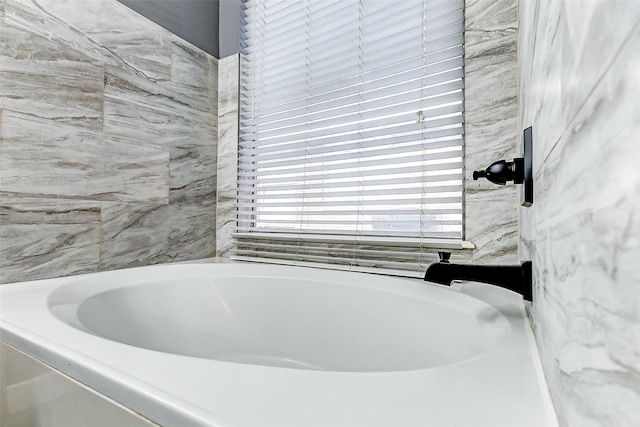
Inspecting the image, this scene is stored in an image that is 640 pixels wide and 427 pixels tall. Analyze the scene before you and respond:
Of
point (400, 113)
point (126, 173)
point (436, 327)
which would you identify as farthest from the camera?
point (126, 173)

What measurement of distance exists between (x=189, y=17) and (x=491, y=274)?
1.80 metres

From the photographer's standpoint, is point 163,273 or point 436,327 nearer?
point 436,327

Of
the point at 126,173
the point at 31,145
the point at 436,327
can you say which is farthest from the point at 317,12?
the point at 436,327

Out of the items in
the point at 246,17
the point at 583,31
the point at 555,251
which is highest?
the point at 246,17

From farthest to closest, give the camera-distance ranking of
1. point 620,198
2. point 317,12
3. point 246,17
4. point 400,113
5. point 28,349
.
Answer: point 246,17, point 317,12, point 400,113, point 28,349, point 620,198

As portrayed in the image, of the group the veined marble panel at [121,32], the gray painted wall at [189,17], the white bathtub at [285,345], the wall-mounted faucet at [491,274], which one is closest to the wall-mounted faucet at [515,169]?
the wall-mounted faucet at [491,274]

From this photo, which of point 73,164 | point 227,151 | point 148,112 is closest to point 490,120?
point 227,151

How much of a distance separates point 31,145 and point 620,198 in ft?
4.91

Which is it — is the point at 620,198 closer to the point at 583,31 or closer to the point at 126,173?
the point at 583,31

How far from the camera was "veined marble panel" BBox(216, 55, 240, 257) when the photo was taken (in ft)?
6.04

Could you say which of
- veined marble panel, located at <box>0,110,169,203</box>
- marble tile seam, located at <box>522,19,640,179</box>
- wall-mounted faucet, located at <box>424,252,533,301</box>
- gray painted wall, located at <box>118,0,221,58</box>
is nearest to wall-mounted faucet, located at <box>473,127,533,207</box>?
wall-mounted faucet, located at <box>424,252,533,301</box>

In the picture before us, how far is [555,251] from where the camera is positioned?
0.37m

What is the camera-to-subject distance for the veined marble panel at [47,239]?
114cm

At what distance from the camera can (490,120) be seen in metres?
1.18
